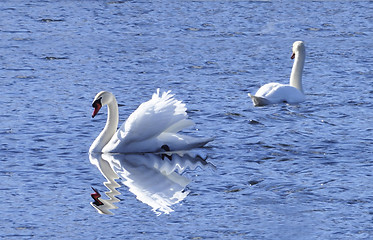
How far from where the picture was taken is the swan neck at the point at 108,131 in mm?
11156

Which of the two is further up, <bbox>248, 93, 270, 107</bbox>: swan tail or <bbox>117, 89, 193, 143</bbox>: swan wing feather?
<bbox>117, 89, 193, 143</bbox>: swan wing feather

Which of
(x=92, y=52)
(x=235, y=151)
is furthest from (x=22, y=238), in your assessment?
(x=92, y=52)

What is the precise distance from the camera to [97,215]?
28.0ft

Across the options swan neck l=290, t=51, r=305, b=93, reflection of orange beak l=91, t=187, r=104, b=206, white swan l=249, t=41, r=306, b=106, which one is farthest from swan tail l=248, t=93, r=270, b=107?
reflection of orange beak l=91, t=187, r=104, b=206

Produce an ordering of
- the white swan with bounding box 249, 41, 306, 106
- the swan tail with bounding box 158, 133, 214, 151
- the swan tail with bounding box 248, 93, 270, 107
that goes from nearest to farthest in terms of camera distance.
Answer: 1. the swan tail with bounding box 158, 133, 214, 151
2. the swan tail with bounding box 248, 93, 270, 107
3. the white swan with bounding box 249, 41, 306, 106

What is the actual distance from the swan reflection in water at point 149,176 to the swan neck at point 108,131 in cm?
11

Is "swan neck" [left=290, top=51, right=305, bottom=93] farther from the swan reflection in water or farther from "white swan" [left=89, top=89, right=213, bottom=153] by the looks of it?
the swan reflection in water

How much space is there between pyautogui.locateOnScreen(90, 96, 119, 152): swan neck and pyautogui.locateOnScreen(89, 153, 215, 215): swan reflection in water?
0.37 ft

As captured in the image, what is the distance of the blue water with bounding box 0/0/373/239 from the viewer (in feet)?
27.5

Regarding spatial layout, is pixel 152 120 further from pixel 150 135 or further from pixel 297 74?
pixel 297 74

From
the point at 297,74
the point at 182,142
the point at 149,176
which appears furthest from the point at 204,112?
the point at 149,176

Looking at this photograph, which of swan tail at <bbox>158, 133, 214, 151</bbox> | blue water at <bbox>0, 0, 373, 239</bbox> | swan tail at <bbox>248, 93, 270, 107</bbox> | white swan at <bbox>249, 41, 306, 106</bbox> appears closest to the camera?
blue water at <bbox>0, 0, 373, 239</bbox>

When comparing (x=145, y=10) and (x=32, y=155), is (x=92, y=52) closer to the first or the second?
(x=145, y=10)

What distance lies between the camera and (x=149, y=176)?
1027cm
